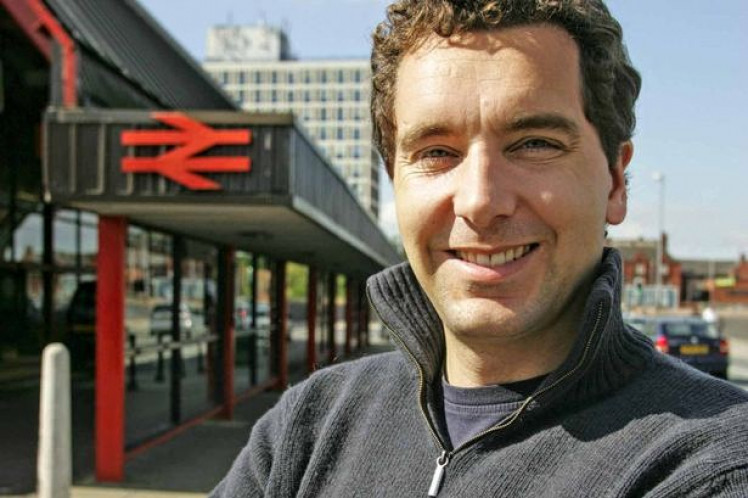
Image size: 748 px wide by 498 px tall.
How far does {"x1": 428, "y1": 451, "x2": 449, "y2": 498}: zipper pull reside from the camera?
146 centimetres

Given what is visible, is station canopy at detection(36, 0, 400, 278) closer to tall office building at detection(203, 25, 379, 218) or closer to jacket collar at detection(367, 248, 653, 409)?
jacket collar at detection(367, 248, 653, 409)

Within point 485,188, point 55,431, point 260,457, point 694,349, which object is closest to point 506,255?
point 485,188

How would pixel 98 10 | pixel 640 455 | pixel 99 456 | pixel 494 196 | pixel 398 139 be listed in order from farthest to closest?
pixel 98 10
pixel 99 456
pixel 398 139
pixel 494 196
pixel 640 455

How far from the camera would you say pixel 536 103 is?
1418 millimetres

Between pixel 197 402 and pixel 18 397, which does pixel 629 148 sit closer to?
pixel 197 402

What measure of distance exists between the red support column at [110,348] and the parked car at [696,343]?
36.2ft

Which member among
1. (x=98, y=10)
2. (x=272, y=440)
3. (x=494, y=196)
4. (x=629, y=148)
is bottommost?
(x=272, y=440)

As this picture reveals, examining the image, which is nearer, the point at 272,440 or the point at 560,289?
the point at 560,289

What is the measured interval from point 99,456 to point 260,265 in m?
6.87

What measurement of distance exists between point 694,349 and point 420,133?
1633 cm

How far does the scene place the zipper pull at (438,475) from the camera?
1.46m

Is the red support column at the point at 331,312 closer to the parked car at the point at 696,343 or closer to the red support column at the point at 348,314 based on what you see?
the red support column at the point at 348,314

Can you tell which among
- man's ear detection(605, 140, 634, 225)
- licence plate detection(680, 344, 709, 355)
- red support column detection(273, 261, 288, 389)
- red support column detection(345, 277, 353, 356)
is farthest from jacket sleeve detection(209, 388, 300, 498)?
red support column detection(345, 277, 353, 356)

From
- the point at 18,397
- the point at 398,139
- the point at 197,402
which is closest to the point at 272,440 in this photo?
the point at 398,139
